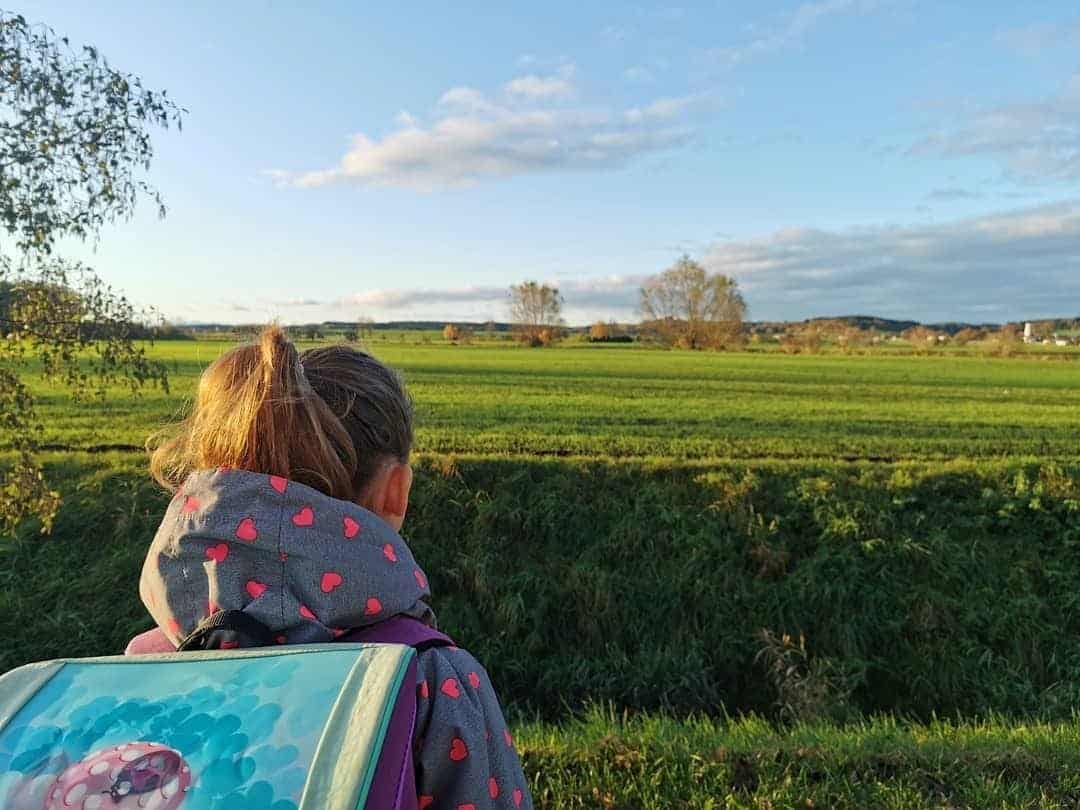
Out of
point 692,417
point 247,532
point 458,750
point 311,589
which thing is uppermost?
point 247,532

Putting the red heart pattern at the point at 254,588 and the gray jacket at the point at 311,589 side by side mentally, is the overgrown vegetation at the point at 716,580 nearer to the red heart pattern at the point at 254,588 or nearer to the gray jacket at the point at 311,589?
the gray jacket at the point at 311,589

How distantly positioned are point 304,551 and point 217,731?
0.37 meters

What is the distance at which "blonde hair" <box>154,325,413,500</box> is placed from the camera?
159 centimetres

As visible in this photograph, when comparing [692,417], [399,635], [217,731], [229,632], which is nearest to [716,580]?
[692,417]

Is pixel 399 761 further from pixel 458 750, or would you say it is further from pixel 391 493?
pixel 391 493

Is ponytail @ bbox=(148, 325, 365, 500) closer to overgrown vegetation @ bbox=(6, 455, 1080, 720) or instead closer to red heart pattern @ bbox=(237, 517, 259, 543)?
red heart pattern @ bbox=(237, 517, 259, 543)

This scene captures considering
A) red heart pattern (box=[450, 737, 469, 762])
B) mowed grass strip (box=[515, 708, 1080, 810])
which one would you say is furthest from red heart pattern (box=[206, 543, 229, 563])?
mowed grass strip (box=[515, 708, 1080, 810])

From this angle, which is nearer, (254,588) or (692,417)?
(254,588)

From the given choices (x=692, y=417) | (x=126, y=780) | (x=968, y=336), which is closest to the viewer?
(x=126, y=780)

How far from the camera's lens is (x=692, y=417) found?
573 inches

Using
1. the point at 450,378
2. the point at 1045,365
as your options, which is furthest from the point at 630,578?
the point at 1045,365

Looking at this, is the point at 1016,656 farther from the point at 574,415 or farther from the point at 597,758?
the point at 574,415

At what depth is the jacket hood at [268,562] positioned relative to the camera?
146cm

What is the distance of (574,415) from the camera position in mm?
14516
